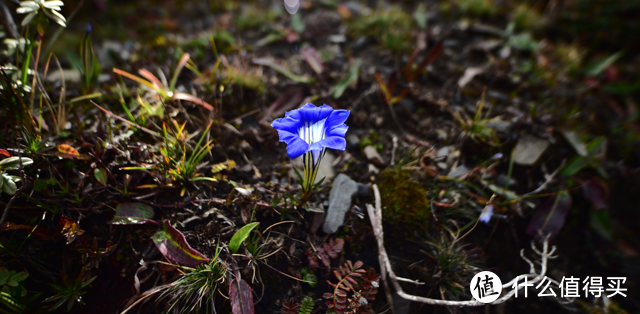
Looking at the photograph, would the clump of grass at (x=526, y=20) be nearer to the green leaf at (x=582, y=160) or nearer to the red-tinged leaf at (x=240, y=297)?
the green leaf at (x=582, y=160)

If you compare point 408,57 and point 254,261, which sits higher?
point 408,57

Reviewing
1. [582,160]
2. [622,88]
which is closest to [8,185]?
[582,160]

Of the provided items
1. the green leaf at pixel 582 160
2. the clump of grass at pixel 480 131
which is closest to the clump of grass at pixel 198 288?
the clump of grass at pixel 480 131

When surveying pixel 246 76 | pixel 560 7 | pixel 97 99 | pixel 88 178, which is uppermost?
pixel 560 7

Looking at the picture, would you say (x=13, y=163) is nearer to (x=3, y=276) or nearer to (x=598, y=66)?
(x=3, y=276)

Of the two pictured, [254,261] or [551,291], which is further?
[551,291]

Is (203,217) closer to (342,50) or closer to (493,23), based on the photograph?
(342,50)

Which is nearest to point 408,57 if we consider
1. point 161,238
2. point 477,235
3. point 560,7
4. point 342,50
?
point 342,50
